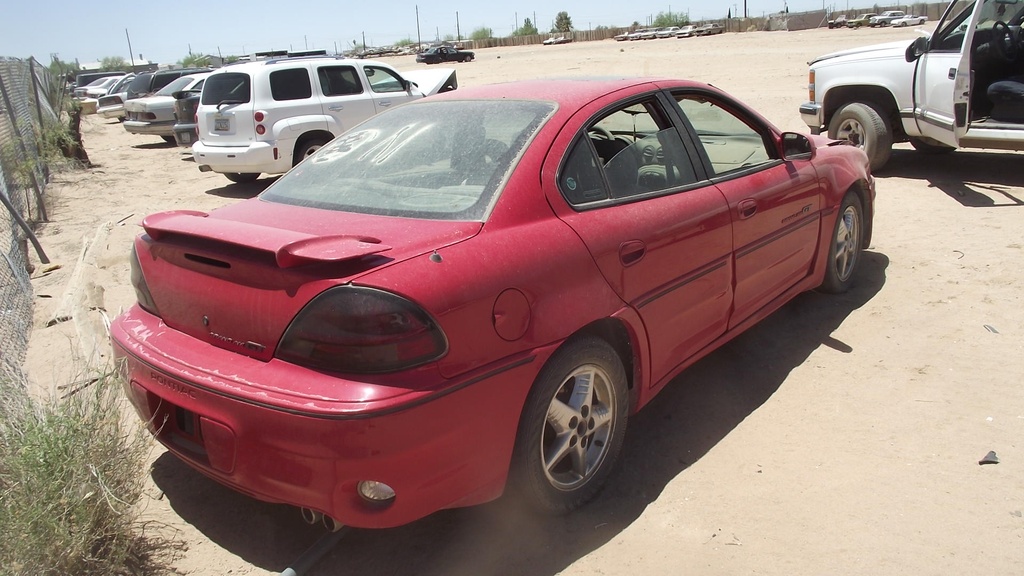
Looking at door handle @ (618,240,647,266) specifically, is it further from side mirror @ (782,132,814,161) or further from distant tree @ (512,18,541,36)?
distant tree @ (512,18,541,36)

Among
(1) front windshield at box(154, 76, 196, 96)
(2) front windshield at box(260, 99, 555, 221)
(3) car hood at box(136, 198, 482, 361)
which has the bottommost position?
(3) car hood at box(136, 198, 482, 361)

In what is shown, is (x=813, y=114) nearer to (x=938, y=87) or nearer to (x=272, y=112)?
(x=938, y=87)

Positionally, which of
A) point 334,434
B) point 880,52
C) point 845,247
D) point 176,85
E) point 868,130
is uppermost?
point 176,85

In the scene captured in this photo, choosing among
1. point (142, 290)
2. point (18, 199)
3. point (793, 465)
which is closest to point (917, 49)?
point (793, 465)

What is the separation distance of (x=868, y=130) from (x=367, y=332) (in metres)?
7.93

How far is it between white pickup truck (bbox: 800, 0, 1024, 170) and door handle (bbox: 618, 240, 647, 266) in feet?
19.4

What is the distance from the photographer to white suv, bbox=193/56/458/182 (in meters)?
10.8

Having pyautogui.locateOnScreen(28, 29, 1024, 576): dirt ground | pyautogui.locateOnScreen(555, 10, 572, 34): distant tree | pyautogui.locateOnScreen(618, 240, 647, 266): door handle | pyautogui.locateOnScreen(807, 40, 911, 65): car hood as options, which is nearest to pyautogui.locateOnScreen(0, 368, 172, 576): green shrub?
pyautogui.locateOnScreen(28, 29, 1024, 576): dirt ground

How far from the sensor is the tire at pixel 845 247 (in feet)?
16.8

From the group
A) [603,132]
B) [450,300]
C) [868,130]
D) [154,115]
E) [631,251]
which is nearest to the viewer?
[450,300]

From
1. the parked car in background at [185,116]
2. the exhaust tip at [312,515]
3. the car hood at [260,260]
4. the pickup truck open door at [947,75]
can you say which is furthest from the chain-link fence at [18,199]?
the pickup truck open door at [947,75]

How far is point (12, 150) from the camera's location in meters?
10.2

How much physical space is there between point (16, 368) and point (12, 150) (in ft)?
25.8

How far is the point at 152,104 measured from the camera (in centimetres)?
1770
